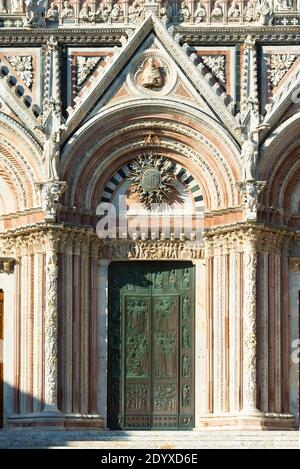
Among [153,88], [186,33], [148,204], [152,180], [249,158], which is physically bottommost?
[148,204]

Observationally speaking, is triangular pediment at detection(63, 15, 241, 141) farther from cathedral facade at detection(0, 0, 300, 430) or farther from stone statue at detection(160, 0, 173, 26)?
stone statue at detection(160, 0, 173, 26)

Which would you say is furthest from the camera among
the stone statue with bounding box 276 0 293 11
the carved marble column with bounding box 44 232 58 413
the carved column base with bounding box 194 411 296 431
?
the stone statue with bounding box 276 0 293 11

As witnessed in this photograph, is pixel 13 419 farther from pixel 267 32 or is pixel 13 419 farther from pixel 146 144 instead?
pixel 267 32

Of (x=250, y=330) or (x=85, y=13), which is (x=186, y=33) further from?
(x=250, y=330)

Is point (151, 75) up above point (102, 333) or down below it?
above

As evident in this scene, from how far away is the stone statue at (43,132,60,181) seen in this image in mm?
53469

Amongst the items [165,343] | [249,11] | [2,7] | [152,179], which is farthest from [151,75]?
[165,343]

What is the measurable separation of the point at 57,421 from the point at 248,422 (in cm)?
405

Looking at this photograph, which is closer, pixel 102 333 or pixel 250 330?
pixel 250 330

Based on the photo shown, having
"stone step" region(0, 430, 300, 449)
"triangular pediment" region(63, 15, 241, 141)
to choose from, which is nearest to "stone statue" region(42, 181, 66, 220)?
"triangular pediment" region(63, 15, 241, 141)

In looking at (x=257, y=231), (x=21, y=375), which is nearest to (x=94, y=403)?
(x=21, y=375)

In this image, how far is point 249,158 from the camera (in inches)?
2109

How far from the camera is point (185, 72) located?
5431 cm

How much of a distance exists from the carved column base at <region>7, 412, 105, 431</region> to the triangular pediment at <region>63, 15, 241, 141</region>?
237 inches
